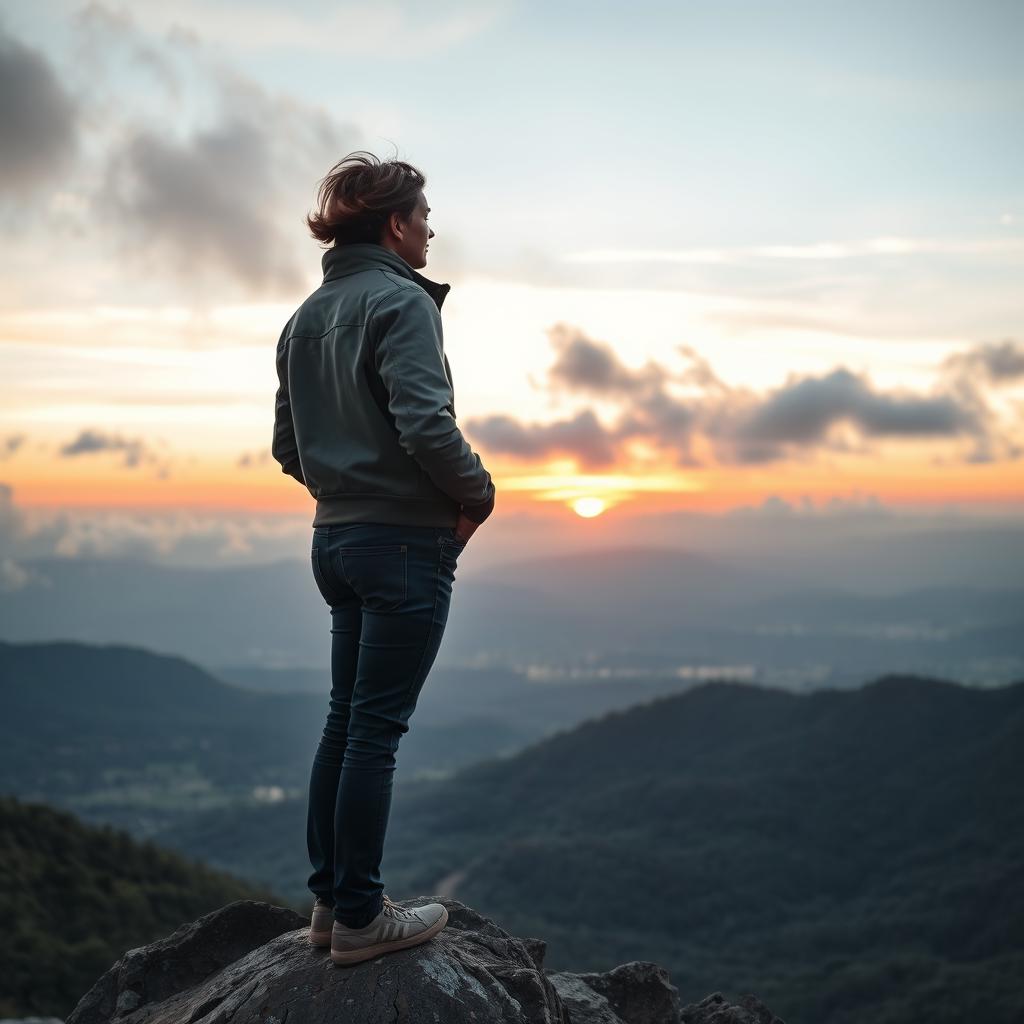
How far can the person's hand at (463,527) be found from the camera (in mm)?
4953

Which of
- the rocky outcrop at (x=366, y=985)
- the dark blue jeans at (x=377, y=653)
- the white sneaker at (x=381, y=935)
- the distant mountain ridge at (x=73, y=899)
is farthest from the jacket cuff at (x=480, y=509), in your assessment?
the distant mountain ridge at (x=73, y=899)

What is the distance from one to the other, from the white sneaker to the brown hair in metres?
3.40

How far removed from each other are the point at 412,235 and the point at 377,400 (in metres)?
0.95

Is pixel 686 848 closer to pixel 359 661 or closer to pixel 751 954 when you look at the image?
pixel 751 954

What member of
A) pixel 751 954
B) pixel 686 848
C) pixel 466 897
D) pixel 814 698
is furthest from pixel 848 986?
pixel 814 698

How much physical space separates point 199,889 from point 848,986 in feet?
129

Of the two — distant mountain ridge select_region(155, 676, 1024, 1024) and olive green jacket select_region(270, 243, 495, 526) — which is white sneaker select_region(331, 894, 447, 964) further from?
distant mountain ridge select_region(155, 676, 1024, 1024)

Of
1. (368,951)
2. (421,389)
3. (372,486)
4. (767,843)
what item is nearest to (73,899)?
(368,951)

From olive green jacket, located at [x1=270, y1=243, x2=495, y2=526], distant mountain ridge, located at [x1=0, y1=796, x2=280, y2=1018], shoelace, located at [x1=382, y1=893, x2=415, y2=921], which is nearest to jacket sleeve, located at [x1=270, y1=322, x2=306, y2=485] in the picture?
olive green jacket, located at [x1=270, y1=243, x2=495, y2=526]

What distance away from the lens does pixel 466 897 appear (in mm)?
91625

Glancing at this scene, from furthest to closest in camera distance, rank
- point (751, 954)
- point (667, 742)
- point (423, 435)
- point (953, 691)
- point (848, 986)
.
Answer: point (667, 742) → point (953, 691) → point (751, 954) → point (848, 986) → point (423, 435)

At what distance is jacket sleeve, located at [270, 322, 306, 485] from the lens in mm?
5336

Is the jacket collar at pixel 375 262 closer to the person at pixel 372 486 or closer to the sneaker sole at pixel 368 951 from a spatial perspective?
the person at pixel 372 486

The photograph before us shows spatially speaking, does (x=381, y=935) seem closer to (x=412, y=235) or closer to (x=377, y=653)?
(x=377, y=653)
